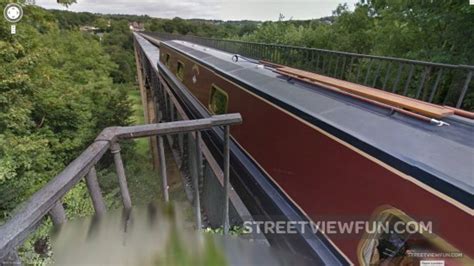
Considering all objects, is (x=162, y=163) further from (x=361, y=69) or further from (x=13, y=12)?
(x=13, y=12)

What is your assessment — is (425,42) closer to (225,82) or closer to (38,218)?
(225,82)

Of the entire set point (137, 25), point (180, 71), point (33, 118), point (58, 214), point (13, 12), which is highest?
point (13, 12)

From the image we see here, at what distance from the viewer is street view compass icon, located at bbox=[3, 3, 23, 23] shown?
8.82 metres

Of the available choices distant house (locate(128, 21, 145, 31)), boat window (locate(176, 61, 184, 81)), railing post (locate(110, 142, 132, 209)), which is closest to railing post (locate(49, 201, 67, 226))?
railing post (locate(110, 142, 132, 209))

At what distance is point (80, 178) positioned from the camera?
3.68ft

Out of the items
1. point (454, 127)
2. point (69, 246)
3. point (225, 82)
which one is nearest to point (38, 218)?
point (69, 246)

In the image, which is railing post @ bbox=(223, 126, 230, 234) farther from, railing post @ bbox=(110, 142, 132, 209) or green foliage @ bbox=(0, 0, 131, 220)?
green foliage @ bbox=(0, 0, 131, 220)

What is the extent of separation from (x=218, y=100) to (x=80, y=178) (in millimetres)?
3735

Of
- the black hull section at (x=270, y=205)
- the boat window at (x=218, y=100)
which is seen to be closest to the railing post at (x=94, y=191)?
the black hull section at (x=270, y=205)

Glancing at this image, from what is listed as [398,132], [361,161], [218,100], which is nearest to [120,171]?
[361,161]

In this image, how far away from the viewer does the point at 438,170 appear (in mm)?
1453

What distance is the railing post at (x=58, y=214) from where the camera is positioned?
105 centimetres

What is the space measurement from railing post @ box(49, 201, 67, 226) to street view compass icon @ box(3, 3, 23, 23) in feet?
34.5

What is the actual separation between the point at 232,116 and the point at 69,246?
992 millimetres
